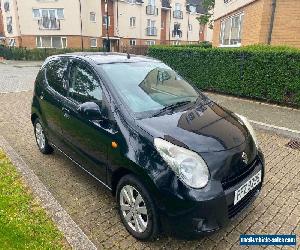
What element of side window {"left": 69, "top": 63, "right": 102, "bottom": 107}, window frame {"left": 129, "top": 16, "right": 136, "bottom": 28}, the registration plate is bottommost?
the registration plate

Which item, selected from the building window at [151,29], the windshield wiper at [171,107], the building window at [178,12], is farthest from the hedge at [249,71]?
the building window at [178,12]

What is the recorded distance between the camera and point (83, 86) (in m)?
3.68

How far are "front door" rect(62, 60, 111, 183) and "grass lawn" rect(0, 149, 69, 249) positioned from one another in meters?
0.77

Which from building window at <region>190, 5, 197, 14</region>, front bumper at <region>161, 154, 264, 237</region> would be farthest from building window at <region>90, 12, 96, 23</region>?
front bumper at <region>161, 154, 264, 237</region>

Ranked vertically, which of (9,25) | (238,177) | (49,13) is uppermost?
(49,13)

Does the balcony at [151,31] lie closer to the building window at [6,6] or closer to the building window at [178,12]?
the building window at [178,12]

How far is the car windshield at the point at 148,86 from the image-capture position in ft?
10.8

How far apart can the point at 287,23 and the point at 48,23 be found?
31501 mm

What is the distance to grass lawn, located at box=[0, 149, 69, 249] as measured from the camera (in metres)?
2.81

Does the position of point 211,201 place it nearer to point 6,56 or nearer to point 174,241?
point 174,241

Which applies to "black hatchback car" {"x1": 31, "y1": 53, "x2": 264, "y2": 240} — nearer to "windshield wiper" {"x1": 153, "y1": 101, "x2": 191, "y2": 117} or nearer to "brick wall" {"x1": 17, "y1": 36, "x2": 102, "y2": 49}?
"windshield wiper" {"x1": 153, "y1": 101, "x2": 191, "y2": 117}

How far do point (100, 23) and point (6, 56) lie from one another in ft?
41.9

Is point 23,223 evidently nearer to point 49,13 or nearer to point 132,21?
point 49,13

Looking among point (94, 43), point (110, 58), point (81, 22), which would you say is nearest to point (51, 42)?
point (81, 22)
